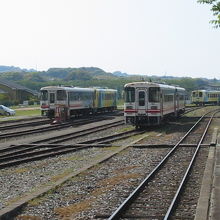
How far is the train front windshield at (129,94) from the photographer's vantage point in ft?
93.0

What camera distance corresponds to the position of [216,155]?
15.5m

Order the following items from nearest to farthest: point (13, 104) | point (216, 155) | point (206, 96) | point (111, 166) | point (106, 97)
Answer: point (111, 166) → point (216, 155) → point (106, 97) → point (206, 96) → point (13, 104)

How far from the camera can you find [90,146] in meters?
19.3

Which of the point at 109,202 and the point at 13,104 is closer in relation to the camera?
the point at 109,202

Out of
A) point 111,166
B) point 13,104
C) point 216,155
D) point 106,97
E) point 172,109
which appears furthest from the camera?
point 13,104

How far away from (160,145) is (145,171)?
6128 mm

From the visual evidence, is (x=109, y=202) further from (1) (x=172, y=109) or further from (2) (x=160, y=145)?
(1) (x=172, y=109)

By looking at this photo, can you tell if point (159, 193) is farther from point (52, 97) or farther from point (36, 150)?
point (52, 97)

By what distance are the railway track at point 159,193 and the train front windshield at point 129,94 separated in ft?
44.0

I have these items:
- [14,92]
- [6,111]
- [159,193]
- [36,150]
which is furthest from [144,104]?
[14,92]

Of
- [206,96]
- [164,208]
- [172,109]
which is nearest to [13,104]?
[206,96]

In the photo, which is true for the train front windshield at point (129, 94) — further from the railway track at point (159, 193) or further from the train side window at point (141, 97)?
the railway track at point (159, 193)

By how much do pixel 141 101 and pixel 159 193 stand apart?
60.2 feet

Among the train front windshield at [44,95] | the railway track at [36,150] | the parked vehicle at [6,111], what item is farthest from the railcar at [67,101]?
the railway track at [36,150]
